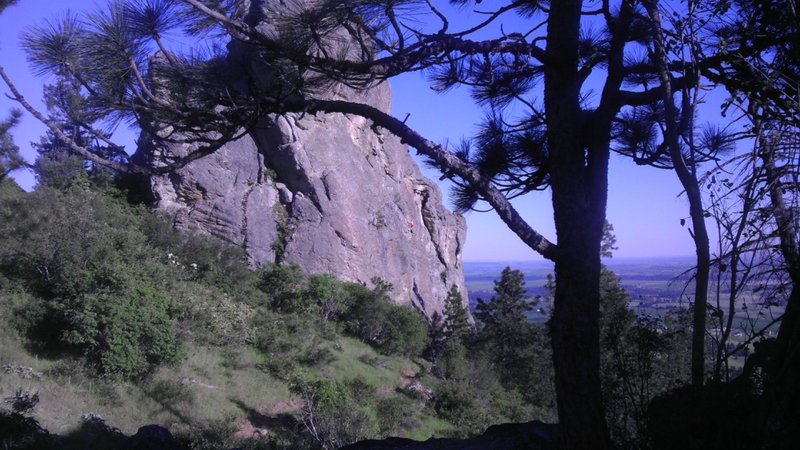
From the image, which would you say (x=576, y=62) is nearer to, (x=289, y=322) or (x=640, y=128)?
(x=640, y=128)

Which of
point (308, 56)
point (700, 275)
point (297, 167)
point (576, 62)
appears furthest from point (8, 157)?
point (297, 167)

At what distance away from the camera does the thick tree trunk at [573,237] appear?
2920 millimetres

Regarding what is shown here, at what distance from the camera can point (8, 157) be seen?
10969mm

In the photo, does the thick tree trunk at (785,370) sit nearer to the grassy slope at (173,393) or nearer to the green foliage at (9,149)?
the grassy slope at (173,393)

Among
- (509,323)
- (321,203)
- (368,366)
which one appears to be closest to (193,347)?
(368,366)

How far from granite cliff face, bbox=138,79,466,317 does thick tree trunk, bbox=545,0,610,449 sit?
1669 cm

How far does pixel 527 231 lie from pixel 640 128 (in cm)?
161

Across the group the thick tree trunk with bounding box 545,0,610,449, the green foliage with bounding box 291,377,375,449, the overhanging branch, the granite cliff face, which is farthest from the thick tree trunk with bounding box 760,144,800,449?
the granite cliff face

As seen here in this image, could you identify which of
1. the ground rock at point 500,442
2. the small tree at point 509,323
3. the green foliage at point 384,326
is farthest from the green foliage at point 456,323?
the ground rock at point 500,442

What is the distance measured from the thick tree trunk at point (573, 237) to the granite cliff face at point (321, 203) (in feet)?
54.7

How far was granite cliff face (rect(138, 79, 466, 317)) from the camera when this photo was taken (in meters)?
23.1

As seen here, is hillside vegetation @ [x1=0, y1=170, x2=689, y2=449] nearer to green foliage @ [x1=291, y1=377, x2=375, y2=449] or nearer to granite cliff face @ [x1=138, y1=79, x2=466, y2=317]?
green foliage @ [x1=291, y1=377, x2=375, y2=449]

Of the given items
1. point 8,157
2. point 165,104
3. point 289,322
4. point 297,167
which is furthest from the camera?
point 297,167

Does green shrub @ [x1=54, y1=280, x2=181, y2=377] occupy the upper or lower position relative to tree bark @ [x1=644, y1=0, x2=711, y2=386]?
lower
